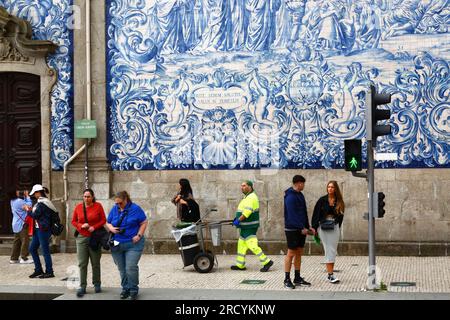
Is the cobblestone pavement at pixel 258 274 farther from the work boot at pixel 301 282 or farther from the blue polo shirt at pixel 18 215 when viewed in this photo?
the blue polo shirt at pixel 18 215

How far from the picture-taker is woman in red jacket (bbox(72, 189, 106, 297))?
12.4m

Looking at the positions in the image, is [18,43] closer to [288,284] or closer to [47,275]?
[47,275]

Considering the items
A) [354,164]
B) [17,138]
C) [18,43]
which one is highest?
[18,43]

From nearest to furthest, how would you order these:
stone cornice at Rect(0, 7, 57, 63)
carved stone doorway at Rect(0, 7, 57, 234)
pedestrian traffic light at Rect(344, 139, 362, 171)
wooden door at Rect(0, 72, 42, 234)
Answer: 1. pedestrian traffic light at Rect(344, 139, 362, 171)
2. stone cornice at Rect(0, 7, 57, 63)
3. carved stone doorway at Rect(0, 7, 57, 234)
4. wooden door at Rect(0, 72, 42, 234)

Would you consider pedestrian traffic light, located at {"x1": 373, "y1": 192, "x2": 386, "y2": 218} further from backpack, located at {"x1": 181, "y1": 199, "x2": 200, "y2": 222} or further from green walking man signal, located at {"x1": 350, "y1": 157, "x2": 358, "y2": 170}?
backpack, located at {"x1": 181, "y1": 199, "x2": 200, "y2": 222}

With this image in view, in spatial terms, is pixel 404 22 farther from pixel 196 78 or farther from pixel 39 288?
pixel 39 288

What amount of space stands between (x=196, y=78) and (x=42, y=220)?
4.71 m

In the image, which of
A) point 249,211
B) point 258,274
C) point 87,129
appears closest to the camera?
point 258,274

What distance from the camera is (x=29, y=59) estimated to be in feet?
57.4

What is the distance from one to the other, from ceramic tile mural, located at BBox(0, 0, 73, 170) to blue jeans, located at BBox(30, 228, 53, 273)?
3.40 m

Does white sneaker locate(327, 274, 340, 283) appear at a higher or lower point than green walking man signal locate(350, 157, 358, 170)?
lower

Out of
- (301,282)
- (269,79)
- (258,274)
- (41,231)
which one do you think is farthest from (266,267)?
(269,79)

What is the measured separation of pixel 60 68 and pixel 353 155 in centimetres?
779

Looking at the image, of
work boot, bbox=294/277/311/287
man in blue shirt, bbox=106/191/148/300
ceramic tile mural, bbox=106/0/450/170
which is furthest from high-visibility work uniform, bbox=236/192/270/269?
man in blue shirt, bbox=106/191/148/300
